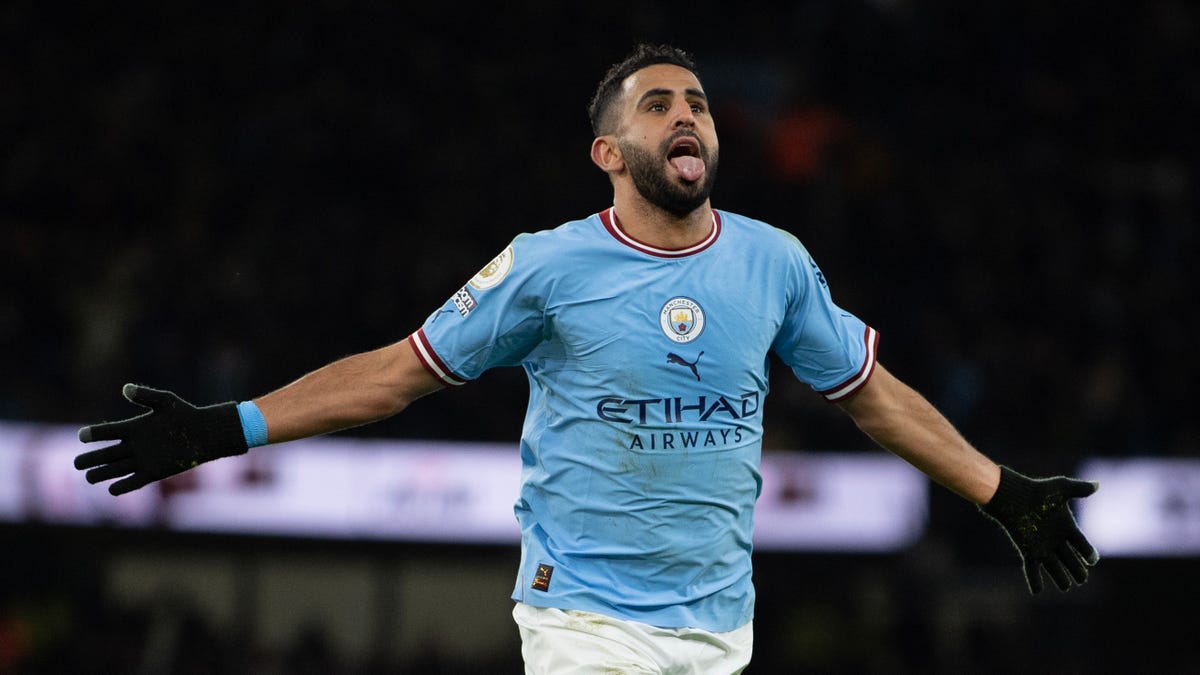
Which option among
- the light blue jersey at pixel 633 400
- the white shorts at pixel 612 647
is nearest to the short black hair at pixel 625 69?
the light blue jersey at pixel 633 400

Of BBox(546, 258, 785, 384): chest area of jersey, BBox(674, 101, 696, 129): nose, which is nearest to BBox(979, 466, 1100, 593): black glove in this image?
BBox(546, 258, 785, 384): chest area of jersey

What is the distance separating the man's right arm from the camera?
4.68 meters

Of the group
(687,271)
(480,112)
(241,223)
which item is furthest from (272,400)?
(480,112)

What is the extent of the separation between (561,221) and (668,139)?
8.61 meters

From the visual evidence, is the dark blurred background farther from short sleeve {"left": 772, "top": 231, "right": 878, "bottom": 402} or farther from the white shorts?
the white shorts

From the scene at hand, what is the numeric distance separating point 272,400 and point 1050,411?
9.40 metres

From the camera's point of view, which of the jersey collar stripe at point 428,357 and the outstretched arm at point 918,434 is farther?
the outstretched arm at point 918,434

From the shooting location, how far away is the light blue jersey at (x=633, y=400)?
4.64m

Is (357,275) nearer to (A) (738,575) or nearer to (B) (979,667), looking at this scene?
(B) (979,667)

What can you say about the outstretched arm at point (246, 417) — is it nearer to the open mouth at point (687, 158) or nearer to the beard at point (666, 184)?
the beard at point (666, 184)

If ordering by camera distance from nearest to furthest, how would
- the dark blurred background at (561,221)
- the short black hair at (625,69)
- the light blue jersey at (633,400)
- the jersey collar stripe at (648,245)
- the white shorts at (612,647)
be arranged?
1. the white shorts at (612,647)
2. the light blue jersey at (633,400)
3. the jersey collar stripe at (648,245)
4. the short black hair at (625,69)
5. the dark blurred background at (561,221)

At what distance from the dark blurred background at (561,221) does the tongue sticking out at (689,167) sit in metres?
7.81

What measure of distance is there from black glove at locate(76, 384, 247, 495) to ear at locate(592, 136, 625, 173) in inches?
55.0

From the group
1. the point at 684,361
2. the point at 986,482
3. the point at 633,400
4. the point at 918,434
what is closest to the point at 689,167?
the point at 684,361
